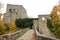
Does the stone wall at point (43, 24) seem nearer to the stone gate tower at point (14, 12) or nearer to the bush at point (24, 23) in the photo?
the bush at point (24, 23)

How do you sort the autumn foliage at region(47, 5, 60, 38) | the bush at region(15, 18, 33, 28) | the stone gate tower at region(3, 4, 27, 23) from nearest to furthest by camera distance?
the autumn foliage at region(47, 5, 60, 38) → the bush at region(15, 18, 33, 28) → the stone gate tower at region(3, 4, 27, 23)

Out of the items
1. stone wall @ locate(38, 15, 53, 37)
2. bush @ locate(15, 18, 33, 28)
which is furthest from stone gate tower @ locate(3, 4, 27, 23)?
stone wall @ locate(38, 15, 53, 37)

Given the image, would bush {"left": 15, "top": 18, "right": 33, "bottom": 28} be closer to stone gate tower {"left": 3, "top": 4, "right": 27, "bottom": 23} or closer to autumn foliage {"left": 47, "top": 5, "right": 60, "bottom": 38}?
autumn foliage {"left": 47, "top": 5, "right": 60, "bottom": 38}

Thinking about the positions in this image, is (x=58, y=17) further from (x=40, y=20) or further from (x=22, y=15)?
(x=22, y=15)

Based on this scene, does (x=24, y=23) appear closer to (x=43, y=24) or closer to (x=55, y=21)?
(x=43, y=24)

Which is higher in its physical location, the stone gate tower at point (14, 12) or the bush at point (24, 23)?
the stone gate tower at point (14, 12)

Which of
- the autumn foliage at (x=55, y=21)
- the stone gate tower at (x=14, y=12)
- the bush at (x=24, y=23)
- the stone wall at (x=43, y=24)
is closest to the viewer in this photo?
the autumn foliage at (x=55, y=21)

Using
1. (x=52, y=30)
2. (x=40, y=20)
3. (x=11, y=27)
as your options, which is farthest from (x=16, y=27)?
(x=52, y=30)

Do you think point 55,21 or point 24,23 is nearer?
point 55,21

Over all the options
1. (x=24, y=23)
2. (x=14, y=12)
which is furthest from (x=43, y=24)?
(x=14, y=12)

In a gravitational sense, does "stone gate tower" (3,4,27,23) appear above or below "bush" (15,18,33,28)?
above

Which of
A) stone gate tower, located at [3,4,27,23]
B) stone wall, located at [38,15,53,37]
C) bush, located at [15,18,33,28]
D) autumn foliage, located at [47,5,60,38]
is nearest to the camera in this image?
autumn foliage, located at [47,5,60,38]

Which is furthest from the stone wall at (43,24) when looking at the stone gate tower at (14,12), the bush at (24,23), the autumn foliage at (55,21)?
the stone gate tower at (14,12)

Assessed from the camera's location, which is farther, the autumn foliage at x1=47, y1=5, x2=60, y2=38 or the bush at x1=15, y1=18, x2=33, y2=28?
the bush at x1=15, y1=18, x2=33, y2=28
